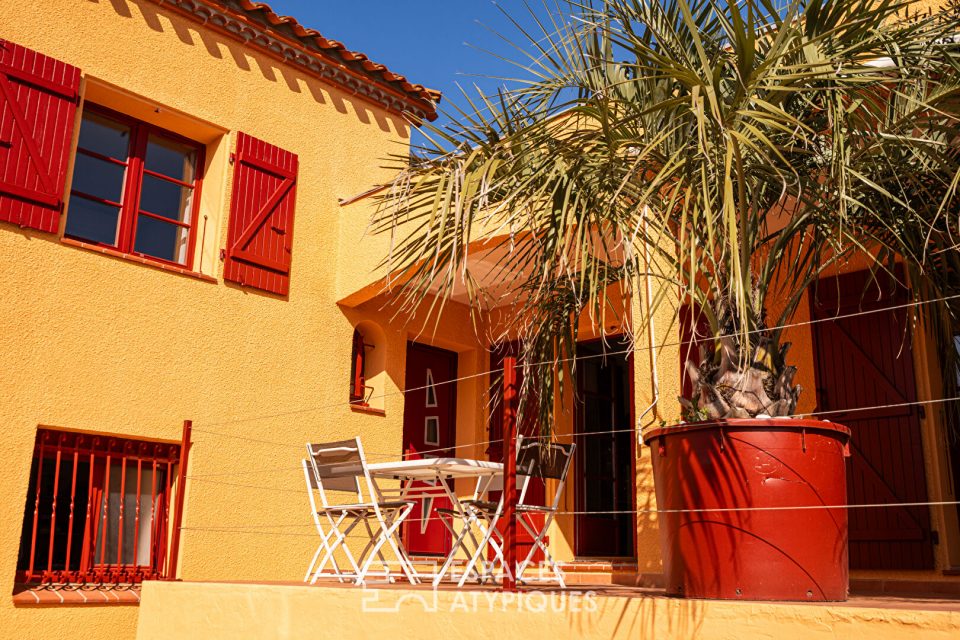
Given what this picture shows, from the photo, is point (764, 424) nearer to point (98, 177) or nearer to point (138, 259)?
point (138, 259)

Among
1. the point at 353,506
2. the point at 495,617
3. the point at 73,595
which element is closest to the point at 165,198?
the point at 73,595

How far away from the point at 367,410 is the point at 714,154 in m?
5.08

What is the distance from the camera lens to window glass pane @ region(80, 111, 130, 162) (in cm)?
660

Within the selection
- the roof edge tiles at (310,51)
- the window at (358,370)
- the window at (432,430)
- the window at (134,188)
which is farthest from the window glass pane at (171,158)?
the window at (432,430)

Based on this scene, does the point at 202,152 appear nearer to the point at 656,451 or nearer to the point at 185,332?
the point at 185,332

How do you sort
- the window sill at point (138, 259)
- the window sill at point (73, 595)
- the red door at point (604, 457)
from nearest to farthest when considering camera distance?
the window sill at point (73, 595) < the window sill at point (138, 259) < the red door at point (604, 457)

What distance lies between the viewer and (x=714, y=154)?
3.06 m

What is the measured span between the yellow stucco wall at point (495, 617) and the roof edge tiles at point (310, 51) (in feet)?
12.5

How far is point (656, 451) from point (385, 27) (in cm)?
909

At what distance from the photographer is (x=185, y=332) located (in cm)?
657

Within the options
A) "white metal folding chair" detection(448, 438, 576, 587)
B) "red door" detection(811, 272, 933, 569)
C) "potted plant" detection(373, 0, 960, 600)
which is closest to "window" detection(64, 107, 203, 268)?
"white metal folding chair" detection(448, 438, 576, 587)

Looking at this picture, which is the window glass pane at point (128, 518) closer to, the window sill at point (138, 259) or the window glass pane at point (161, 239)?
the window sill at point (138, 259)

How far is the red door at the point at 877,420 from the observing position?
18.4 feet

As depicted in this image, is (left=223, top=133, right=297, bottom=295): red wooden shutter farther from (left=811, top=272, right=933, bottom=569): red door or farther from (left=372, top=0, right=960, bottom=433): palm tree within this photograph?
(left=811, top=272, right=933, bottom=569): red door
